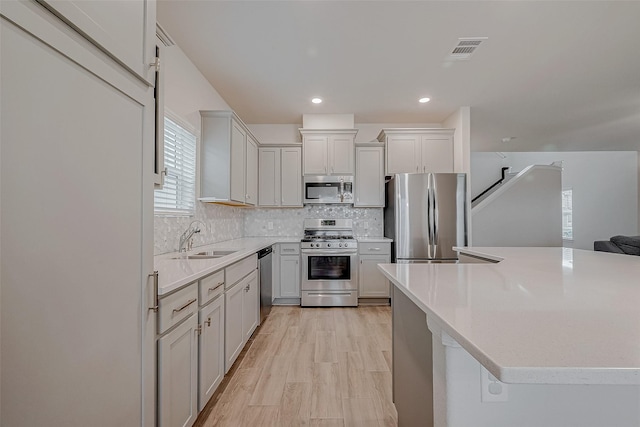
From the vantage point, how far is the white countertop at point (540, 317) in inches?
19.7

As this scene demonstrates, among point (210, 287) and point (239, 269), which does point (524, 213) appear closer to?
point (239, 269)

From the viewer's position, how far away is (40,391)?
2.22ft

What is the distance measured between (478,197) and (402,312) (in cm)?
797

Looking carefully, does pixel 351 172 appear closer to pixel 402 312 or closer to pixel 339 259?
pixel 339 259

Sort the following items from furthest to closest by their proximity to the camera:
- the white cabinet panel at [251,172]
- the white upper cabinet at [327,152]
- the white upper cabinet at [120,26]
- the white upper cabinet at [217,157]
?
the white upper cabinet at [327,152] → the white cabinet panel at [251,172] → the white upper cabinet at [217,157] → the white upper cabinet at [120,26]

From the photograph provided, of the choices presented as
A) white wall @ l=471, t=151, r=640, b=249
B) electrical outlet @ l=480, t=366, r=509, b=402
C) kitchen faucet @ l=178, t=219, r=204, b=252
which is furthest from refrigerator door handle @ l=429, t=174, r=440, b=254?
white wall @ l=471, t=151, r=640, b=249

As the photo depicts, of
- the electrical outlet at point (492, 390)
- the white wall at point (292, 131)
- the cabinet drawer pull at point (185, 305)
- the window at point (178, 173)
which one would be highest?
the white wall at point (292, 131)

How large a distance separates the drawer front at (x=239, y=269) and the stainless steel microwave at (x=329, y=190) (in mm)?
1610

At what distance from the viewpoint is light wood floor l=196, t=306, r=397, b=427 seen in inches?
69.4

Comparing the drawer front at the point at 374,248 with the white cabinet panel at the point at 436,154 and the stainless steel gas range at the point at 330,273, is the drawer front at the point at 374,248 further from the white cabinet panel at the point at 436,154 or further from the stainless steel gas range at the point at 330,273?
the white cabinet panel at the point at 436,154

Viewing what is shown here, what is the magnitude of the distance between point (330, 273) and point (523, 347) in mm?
3454

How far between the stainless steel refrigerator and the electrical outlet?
3.03m

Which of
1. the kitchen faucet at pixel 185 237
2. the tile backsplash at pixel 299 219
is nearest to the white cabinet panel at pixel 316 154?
the tile backsplash at pixel 299 219

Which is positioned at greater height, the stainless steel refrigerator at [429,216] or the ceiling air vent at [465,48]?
the ceiling air vent at [465,48]
